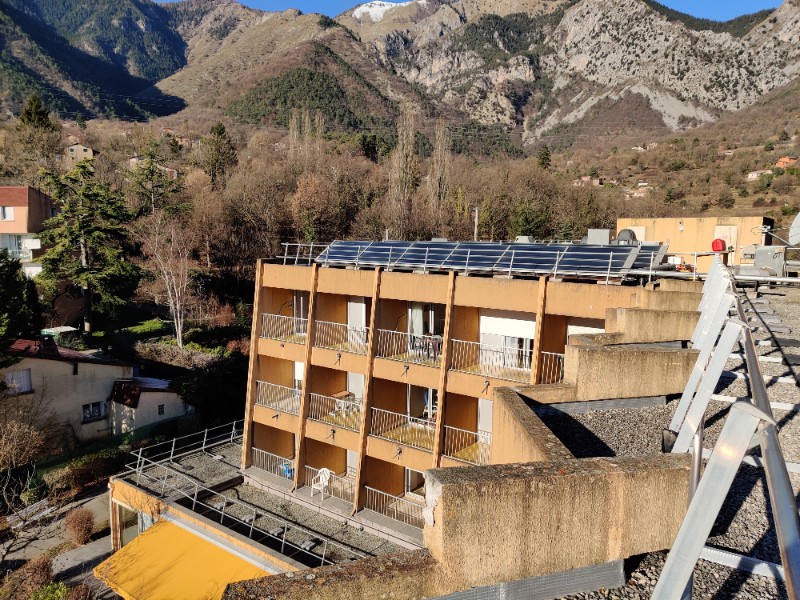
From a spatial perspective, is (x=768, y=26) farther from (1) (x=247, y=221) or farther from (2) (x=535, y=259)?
(2) (x=535, y=259)

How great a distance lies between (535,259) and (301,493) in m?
10.8

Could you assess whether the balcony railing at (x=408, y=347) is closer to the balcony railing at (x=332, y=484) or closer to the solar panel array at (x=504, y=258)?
the solar panel array at (x=504, y=258)

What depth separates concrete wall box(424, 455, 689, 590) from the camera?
3197 mm

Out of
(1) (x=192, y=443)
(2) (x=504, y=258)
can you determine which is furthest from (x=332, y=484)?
(2) (x=504, y=258)

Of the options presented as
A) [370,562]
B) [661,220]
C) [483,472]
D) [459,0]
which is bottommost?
[370,562]

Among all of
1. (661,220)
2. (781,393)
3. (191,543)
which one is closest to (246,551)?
(191,543)

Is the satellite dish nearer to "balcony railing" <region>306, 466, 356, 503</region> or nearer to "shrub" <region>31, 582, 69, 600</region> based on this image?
"balcony railing" <region>306, 466, 356, 503</region>

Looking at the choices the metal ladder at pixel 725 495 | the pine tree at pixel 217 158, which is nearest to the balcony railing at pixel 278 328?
the metal ladder at pixel 725 495

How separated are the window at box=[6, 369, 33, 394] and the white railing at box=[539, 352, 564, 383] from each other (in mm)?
19471

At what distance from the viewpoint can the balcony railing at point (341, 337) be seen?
1755 cm

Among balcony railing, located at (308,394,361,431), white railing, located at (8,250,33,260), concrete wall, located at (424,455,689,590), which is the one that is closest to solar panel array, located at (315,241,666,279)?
balcony railing, located at (308,394,361,431)

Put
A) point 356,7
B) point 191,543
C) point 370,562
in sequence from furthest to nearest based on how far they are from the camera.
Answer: point 356,7
point 191,543
point 370,562

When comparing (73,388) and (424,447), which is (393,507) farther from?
(73,388)

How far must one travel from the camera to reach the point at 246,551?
12.9 metres
